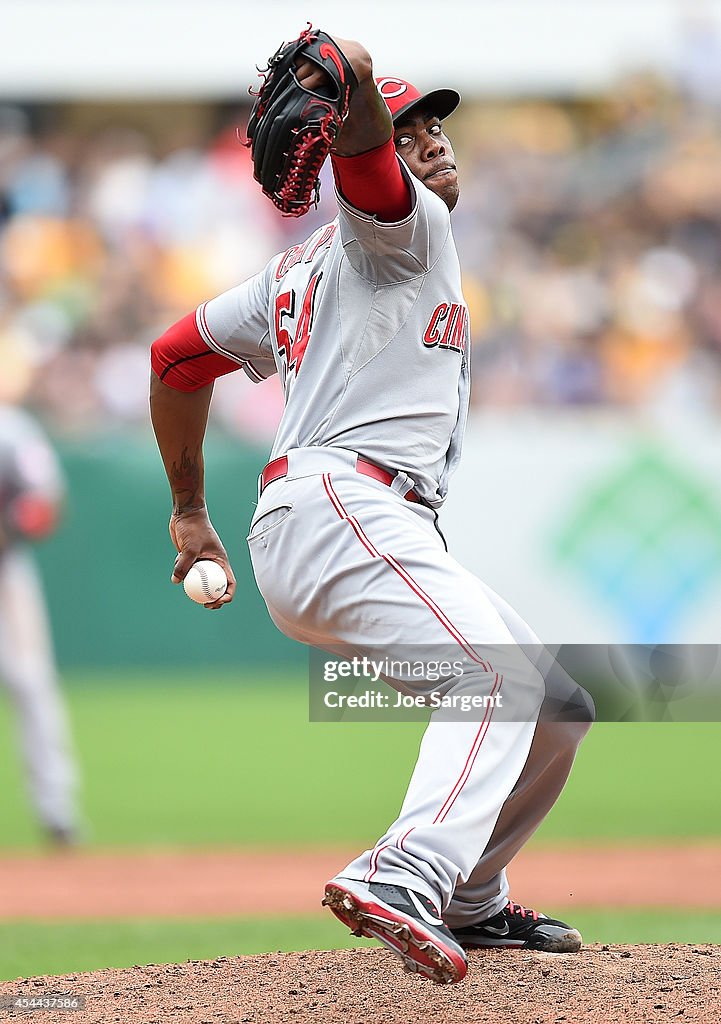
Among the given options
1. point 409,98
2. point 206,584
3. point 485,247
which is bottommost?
point 206,584

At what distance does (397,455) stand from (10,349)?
29.8 ft

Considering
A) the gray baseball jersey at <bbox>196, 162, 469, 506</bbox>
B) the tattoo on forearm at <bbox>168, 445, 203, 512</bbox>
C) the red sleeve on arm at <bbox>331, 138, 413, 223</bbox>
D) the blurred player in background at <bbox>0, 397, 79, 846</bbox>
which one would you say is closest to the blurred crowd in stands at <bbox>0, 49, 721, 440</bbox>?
the blurred player in background at <bbox>0, 397, 79, 846</bbox>

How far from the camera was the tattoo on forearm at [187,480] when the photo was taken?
3.23 m

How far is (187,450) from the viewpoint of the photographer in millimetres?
3246

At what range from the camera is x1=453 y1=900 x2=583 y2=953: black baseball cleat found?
321 cm

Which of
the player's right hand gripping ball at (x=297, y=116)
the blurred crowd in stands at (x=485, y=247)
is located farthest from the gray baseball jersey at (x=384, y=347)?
the blurred crowd in stands at (x=485, y=247)

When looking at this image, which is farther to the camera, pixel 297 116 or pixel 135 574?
pixel 135 574

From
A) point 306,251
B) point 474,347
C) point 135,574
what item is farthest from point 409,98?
point 474,347

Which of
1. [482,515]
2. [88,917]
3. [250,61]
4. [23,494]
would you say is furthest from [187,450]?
[250,61]

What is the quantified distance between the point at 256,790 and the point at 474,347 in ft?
14.3

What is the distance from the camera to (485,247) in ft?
37.7

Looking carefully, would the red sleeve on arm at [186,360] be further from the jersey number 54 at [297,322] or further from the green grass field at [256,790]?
the green grass field at [256,790]

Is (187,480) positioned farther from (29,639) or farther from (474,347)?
(474,347)

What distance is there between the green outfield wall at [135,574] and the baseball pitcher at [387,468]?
7.18 metres
